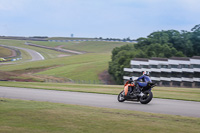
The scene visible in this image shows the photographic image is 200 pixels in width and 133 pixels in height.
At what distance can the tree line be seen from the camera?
88688 mm

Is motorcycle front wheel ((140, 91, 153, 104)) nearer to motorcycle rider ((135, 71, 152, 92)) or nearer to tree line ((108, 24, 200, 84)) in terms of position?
motorcycle rider ((135, 71, 152, 92))

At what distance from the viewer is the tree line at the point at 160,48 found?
88688 mm

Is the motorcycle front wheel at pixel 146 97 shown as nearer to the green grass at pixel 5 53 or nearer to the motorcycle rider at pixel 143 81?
the motorcycle rider at pixel 143 81

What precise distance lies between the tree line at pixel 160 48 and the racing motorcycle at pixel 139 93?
63.7 m

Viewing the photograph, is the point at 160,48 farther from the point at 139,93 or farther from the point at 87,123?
the point at 87,123

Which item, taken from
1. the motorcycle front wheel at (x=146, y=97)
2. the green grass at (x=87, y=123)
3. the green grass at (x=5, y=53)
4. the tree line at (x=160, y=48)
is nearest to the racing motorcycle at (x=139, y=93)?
the motorcycle front wheel at (x=146, y=97)

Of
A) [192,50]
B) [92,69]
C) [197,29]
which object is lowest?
[92,69]

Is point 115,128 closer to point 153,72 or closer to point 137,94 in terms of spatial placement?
point 137,94

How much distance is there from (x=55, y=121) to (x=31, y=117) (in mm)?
1270

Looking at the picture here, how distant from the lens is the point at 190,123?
10.9 m

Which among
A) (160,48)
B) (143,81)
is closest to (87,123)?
(143,81)

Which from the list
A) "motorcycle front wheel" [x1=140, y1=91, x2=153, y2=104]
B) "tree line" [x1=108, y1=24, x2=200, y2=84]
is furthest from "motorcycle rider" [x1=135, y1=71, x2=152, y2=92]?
"tree line" [x1=108, y1=24, x2=200, y2=84]

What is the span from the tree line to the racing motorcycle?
209 ft

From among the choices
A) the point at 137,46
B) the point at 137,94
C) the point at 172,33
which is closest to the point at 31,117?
the point at 137,94
